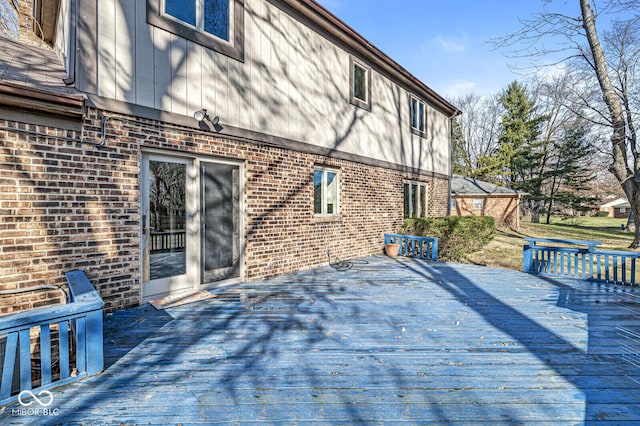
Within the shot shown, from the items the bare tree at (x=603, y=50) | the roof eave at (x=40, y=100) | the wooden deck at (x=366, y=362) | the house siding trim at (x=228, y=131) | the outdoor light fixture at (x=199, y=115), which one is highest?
the bare tree at (x=603, y=50)

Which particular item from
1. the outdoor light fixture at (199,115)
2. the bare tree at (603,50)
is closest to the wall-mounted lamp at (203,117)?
the outdoor light fixture at (199,115)

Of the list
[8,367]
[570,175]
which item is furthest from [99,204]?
[570,175]

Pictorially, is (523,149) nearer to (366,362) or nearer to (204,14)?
(204,14)

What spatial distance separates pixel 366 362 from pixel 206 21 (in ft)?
17.1

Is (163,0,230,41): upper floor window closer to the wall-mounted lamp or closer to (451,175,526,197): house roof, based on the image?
the wall-mounted lamp

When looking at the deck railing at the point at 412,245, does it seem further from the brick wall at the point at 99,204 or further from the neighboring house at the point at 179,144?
the brick wall at the point at 99,204

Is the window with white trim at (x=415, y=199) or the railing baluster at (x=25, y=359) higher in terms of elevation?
the window with white trim at (x=415, y=199)

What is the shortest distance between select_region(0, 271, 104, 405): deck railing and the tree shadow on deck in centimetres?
312

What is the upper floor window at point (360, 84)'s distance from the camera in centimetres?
794

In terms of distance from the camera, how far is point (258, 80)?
564 centimetres

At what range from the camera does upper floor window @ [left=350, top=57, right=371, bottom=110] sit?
313 inches

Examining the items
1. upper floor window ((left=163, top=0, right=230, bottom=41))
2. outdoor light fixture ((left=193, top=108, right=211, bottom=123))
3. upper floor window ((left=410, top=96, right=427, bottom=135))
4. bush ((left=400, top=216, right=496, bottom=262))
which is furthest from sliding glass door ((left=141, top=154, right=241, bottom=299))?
upper floor window ((left=410, top=96, right=427, bottom=135))

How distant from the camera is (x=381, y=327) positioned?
3604 millimetres

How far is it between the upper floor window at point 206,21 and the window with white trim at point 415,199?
22.6ft
